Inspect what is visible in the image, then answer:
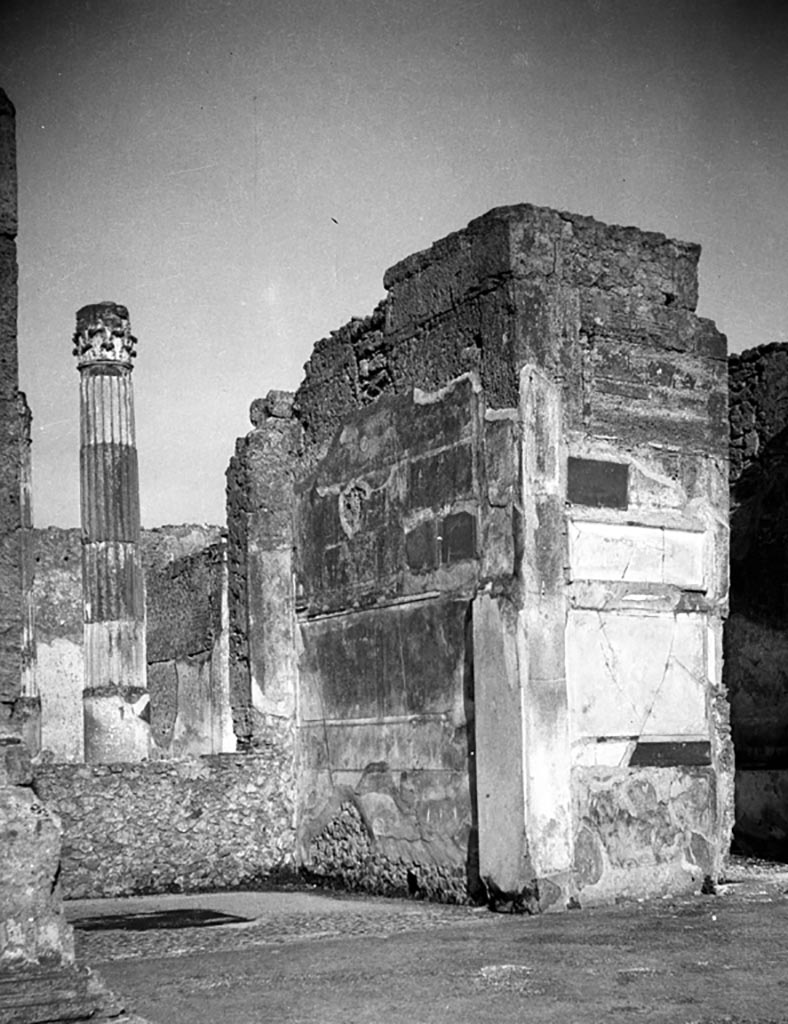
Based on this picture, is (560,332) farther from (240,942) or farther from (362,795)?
(240,942)

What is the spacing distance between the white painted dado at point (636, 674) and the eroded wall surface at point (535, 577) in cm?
1

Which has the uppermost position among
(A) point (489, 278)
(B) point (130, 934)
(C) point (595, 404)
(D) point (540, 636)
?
(A) point (489, 278)

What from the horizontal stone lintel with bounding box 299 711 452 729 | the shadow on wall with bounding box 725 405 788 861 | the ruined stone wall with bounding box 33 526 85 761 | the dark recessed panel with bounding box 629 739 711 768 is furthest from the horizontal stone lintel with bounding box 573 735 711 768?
the ruined stone wall with bounding box 33 526 85 761

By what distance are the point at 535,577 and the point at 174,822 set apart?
2.59 m

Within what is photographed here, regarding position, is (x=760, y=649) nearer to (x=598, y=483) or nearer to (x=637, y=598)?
(x=637, y=598)

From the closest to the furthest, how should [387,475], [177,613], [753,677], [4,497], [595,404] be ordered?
[4,497] → [595,404] → [387,475] → [753,677] → [177,613]

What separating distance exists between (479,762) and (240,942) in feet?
4.93

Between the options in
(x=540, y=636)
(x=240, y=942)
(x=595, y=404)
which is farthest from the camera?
(x=595, y=404)

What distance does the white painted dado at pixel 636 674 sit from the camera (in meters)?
7.15

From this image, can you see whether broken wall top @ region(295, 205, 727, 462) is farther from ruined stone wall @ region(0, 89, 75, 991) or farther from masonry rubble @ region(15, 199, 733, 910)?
ruined stone wall @ region(0, 89, 75, 991)

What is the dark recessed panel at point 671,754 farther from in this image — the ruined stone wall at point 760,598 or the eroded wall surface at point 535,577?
the ruined stone wall at point 760,598

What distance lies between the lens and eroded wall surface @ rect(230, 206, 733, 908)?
701cm

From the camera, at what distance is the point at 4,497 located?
14.9 feet

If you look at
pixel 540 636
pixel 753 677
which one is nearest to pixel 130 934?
pixel 540 636
